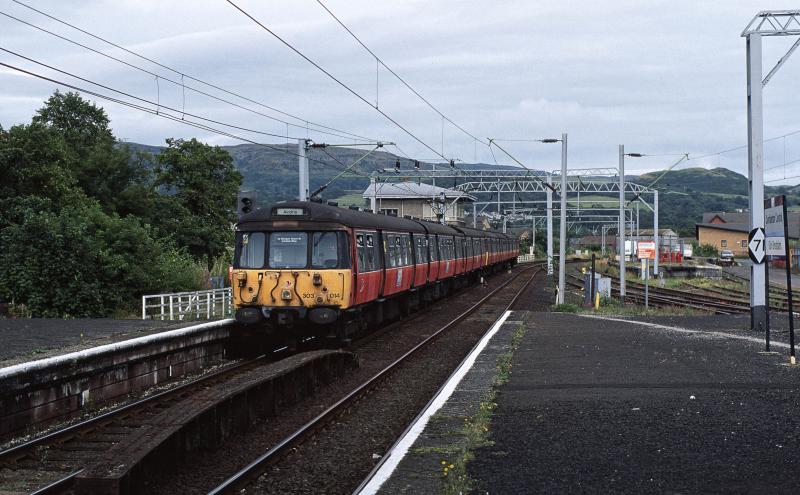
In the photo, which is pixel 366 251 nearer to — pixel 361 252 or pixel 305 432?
pixel 361 252

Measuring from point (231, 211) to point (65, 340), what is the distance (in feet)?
117

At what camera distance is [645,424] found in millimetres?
9430

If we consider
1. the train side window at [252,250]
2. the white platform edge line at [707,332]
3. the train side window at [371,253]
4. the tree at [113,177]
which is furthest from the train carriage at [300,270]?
the tree at [113,177]

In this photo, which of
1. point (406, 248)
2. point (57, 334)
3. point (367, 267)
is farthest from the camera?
point (406, 248)

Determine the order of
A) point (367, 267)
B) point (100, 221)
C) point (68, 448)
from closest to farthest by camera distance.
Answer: point (68, 448), point (367, 267), point (100, 221)

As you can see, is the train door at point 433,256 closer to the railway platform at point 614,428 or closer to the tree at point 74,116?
the railway platform at point 614,428

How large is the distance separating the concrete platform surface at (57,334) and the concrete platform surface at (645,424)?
7302 millimetres

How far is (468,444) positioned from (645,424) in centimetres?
218

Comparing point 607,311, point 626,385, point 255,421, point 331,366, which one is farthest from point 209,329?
point 607,311

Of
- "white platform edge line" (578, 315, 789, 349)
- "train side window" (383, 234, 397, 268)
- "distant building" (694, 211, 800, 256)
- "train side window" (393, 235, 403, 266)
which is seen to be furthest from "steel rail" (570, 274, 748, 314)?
"distant building" (694, 211, 800, 256)

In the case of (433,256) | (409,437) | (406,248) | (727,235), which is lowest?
(409,437)

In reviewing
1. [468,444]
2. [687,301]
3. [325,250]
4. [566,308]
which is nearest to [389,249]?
[325,250]

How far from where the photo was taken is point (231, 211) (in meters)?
51.1

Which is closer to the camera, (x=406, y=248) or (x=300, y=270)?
(x=300, y=270)
